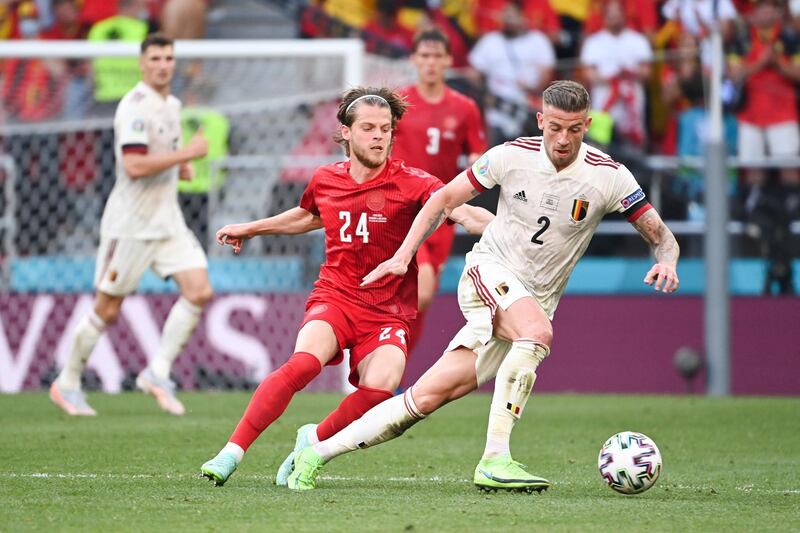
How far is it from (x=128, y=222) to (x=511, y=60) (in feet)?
15.9

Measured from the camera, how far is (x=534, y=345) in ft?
20.5

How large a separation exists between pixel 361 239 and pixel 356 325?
16.3 inches

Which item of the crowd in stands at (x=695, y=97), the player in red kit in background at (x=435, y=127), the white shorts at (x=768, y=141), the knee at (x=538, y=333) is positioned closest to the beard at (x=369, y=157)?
the knee at (x=538, y=333)

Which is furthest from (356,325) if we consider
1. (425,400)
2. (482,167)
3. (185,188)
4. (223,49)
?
(185,188)

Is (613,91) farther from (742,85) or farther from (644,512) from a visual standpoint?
(644,512)

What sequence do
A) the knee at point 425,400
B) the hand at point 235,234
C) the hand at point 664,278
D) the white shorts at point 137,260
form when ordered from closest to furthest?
the hand at point 664,278, the knee at point 425,400, the hand at point 235,234, the white shorts at point 137,260

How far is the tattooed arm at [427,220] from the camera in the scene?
6.21 m

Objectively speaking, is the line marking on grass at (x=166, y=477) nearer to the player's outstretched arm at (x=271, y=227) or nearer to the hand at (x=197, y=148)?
the player's outstretched arm at (x=271, y=227)

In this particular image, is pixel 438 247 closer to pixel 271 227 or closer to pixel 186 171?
pixel 186 171

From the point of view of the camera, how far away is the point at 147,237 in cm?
1027

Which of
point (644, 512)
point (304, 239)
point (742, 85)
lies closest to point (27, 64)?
point (304, 239)

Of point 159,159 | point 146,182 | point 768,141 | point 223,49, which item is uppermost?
point 223,49

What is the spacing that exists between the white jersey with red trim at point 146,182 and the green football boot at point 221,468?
4.36 m

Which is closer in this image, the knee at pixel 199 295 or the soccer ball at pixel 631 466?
the soccer ball at pixel 631 466
